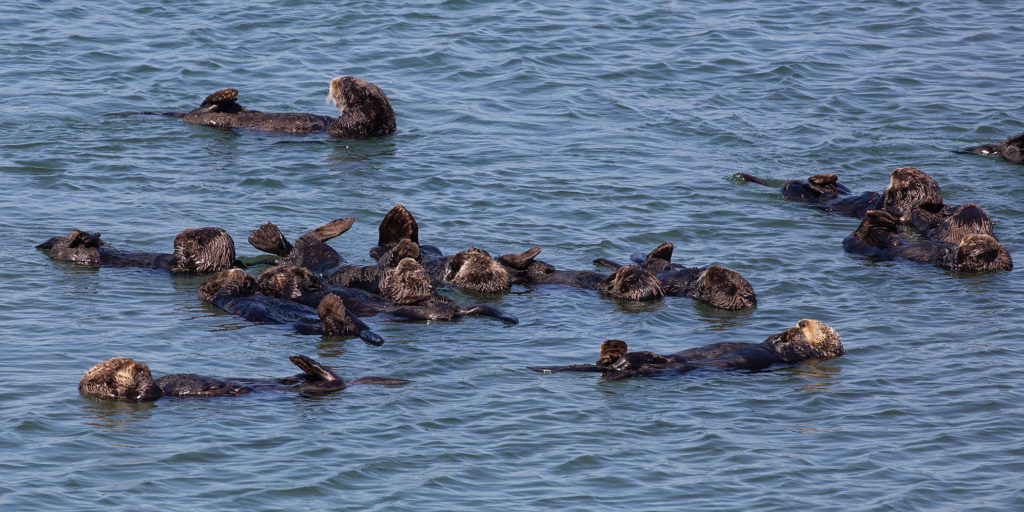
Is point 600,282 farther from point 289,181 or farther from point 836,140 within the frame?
point 836,140

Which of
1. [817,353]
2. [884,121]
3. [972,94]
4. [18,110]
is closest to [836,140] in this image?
[884,121]

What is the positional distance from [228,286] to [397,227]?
5.01 ft

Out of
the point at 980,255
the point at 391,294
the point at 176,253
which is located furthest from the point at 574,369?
the point at 980,255

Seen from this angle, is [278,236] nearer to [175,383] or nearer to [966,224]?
[175,383]

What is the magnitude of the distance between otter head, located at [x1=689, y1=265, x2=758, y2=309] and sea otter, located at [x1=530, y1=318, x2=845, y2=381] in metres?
0.85

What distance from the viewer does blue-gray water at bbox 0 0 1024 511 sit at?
591 cm

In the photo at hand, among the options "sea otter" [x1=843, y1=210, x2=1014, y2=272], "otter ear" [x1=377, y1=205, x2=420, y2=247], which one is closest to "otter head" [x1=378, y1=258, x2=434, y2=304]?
"otter ear" [x1=377, y1=205, x2=420, y2=247]

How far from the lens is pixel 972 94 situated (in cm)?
1457

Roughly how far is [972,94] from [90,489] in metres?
12.4

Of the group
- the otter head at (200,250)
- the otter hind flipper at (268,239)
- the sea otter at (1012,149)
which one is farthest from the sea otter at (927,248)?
the otter head at (200,250)

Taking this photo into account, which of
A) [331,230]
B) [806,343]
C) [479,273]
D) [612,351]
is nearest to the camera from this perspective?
[612,351]

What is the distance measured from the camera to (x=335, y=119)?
12812mm

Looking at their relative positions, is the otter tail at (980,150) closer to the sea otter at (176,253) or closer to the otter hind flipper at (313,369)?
the sea otter at (176,253)

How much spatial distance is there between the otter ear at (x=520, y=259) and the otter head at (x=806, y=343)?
202 centimetres
